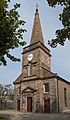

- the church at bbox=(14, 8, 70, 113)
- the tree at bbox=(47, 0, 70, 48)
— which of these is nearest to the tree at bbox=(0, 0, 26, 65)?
the tree at bbox=(47, 0, 70, 48)

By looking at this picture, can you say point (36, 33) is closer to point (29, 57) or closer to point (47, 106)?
point (29, 57)

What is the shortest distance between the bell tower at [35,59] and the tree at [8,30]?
25071 mm

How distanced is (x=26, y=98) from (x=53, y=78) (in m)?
6.62

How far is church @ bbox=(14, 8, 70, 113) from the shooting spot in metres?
38.5

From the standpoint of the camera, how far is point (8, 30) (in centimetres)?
1389

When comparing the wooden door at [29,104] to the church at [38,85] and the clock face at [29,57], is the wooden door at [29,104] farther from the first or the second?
the clock face at [29,57]

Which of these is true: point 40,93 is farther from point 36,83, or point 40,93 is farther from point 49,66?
point 49,66

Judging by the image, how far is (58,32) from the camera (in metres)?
14.8

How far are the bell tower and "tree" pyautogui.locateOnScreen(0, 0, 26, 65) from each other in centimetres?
2507

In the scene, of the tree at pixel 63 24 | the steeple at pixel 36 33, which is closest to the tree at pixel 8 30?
the tree at pixel 63 24

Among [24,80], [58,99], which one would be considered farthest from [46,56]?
[58,99]

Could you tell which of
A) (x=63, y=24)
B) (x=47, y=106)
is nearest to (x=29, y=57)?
(x=47, y=106)

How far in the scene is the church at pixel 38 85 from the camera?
126 ft

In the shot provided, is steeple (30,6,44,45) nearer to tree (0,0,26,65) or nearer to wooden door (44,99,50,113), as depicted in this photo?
wooden door (44,99,50,113)
